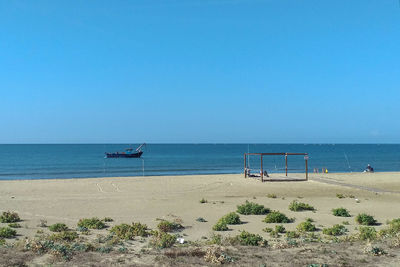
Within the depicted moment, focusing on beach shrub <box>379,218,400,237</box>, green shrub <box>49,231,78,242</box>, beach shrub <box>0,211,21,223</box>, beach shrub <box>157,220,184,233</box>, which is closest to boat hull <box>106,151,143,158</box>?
beach shrub <box>0,211,21,223</box>

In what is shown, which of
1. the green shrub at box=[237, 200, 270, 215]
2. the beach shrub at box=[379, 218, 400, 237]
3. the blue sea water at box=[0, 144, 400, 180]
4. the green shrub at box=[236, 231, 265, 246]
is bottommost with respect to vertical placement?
the blue sea water at box=[0, 144, 400, 180]

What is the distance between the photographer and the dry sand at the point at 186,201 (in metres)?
15.8

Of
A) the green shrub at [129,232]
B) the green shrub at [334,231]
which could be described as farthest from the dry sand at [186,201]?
the green shrub at [129,232]

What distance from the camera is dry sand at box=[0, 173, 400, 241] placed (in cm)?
1585

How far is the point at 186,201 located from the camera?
21422 mm

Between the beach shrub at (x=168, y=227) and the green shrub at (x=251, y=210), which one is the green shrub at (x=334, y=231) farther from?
the beach shrub at (x=168, y=227)

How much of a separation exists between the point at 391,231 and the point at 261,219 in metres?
5.16

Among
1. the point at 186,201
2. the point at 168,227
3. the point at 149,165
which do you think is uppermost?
the point at 168,227

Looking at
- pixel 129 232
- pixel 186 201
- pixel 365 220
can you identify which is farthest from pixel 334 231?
pixel 186 201

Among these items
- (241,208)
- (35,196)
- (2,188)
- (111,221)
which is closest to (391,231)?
(241,208)

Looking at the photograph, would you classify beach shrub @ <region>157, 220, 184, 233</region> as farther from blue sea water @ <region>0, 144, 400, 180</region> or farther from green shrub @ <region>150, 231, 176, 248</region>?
blue sea water @ <region>0, 144, 400, 180</region>

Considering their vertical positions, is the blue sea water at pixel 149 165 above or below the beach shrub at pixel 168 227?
below

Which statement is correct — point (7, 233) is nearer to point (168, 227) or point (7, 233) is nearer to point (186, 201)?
point (168, 227)

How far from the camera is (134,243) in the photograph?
11438mm
